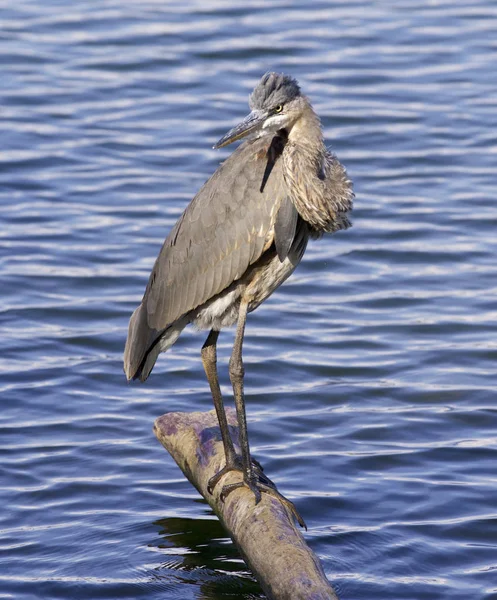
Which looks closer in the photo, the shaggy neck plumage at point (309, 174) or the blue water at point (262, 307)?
the shaggy neck plumage at point (309, 174)

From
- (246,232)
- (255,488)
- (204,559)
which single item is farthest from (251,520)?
(246,232)

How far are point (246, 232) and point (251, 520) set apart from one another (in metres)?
1.54

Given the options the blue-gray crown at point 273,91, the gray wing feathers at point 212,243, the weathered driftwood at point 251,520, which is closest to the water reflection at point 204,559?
the weathered driftwood at point 251,520

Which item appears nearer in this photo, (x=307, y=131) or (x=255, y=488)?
(x=255, y=488)

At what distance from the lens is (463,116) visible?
43.4 feet

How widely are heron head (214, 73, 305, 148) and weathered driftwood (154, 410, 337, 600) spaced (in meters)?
1.55

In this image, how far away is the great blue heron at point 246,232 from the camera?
604 centimetres

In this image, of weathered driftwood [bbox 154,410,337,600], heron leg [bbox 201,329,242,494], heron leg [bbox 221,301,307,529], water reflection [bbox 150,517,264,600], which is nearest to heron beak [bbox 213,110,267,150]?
heron leg [bbox 221,301,307,529]

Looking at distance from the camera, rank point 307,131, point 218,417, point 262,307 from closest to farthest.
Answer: point 307,131, point 218,417, point 262,307

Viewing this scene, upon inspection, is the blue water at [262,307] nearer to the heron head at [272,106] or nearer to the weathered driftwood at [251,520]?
the weathered driftwood at [251,520]

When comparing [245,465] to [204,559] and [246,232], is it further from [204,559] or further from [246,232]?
[246,232]

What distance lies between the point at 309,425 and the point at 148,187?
14.1 feet

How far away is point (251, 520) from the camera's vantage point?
5.52 meters

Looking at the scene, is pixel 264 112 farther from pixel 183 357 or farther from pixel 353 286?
pixel 353 286
